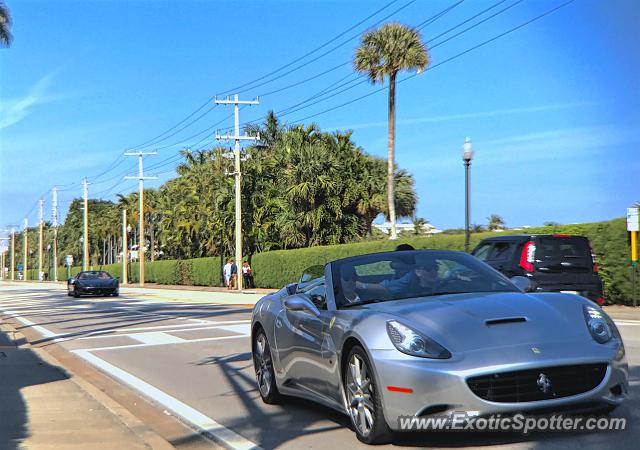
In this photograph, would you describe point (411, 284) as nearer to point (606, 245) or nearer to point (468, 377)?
point (468, 377)

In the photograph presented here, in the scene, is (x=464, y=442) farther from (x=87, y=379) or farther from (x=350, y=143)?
(x=350, y=143)

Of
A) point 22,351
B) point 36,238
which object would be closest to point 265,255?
point 22,351

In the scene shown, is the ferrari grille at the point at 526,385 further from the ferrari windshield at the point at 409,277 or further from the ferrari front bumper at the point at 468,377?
the ferrari windshield at the point at 409,277

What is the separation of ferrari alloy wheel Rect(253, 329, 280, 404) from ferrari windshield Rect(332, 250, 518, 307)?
1505 millimetres

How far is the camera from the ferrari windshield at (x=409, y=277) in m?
6.29

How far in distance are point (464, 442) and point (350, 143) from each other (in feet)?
158

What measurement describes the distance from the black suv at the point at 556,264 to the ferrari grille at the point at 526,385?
9542 mm

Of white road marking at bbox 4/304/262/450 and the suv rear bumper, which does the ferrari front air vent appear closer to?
white road marking at bbox 4/304/262/450

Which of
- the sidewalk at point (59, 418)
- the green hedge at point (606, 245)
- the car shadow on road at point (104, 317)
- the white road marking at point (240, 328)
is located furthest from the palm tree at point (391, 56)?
the sidewalk at point (59, 418)

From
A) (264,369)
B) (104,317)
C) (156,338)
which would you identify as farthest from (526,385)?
(104,317)

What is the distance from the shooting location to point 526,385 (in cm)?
500

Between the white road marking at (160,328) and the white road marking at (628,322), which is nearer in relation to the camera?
the white road marking at (628,322)

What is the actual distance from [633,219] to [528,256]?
20.0ft

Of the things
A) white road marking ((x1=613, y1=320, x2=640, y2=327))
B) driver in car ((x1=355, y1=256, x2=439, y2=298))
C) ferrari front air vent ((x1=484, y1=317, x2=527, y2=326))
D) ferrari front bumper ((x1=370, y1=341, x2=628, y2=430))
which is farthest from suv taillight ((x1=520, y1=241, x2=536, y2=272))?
ferrari front air vent ((x1=484, y1=317, x2=527, y2=326))
